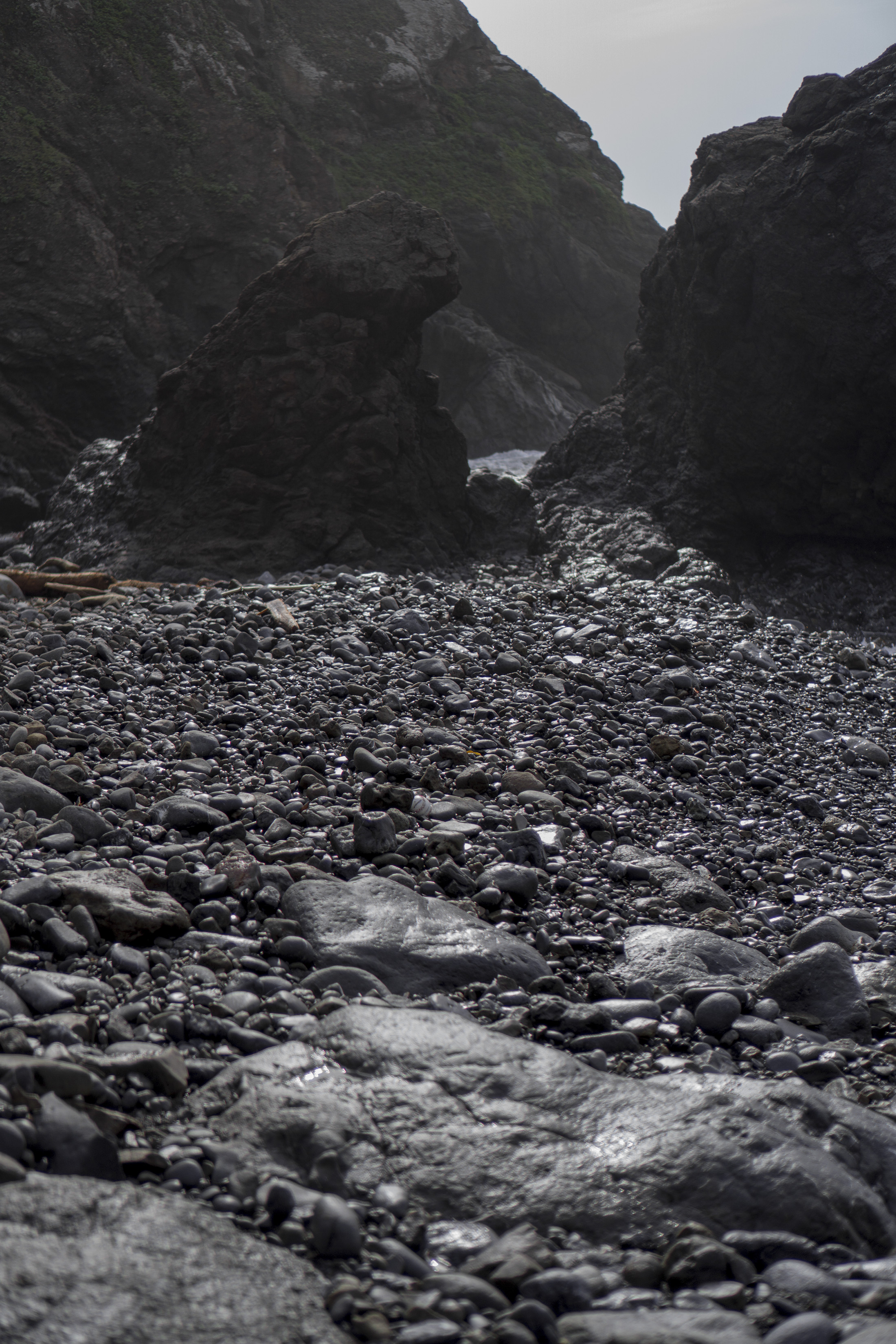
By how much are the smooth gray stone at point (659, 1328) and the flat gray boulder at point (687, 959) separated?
155cm

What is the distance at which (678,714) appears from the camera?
6.43 metres

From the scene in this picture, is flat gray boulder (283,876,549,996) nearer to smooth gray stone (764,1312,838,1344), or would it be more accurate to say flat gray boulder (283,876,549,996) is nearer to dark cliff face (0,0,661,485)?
smooth gray stone (764,1312,838,1344)

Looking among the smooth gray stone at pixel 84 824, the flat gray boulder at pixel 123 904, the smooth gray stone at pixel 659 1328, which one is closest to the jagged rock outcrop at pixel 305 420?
the smooth gray stone at pixel 84 824

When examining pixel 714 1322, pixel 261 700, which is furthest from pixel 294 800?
pixel 714 1322

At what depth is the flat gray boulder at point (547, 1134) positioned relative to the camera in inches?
78.2

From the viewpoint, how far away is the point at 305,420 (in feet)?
46.6

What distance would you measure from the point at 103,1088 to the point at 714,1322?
1242mm

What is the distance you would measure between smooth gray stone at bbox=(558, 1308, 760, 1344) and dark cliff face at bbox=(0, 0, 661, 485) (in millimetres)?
21596

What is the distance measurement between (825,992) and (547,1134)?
1541mm

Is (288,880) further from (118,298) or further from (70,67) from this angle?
(70,67)

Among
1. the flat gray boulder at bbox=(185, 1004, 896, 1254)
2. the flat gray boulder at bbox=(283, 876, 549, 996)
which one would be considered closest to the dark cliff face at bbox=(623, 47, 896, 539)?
the flat gray boulder at bbox=(283, 876, 549, 996)

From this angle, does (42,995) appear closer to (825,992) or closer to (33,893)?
(33,893)

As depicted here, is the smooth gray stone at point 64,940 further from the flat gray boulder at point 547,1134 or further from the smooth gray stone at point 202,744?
the smooth gray stone at point 202,744

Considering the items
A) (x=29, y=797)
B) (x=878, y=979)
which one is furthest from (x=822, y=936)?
(x=29, y=797)
